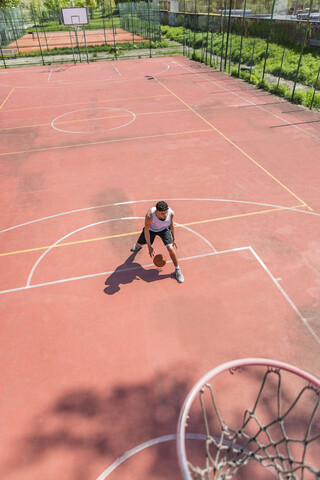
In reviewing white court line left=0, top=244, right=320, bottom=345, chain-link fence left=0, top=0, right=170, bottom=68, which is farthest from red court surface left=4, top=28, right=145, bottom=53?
white court line left=0, top=244, right=320, bottom=345

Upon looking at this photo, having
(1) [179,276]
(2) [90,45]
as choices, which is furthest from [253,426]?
(2) [90,45]

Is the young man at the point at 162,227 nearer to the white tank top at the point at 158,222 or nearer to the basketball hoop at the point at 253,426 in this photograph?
the white tank top at the point at 158,222

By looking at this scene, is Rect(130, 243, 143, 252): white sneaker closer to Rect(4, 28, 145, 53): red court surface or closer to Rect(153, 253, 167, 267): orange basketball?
Rect(153, 253, 167, 267): orange basketball

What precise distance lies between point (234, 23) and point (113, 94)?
2310cm

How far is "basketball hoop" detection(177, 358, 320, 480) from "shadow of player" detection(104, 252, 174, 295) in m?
2.61

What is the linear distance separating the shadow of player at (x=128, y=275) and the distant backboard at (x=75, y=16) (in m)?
31.5

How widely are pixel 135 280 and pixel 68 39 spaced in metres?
49.2

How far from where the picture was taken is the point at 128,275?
7.36 m

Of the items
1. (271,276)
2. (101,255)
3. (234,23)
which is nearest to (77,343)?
(101,255)

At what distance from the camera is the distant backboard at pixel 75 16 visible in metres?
31.1

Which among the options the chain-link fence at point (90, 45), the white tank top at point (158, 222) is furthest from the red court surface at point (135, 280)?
the chain-link fence at point (90, 45)

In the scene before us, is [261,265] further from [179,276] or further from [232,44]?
[232,44]

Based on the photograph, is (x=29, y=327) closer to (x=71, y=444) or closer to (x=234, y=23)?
(x=71, y=444)

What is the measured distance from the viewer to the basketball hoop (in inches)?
155
